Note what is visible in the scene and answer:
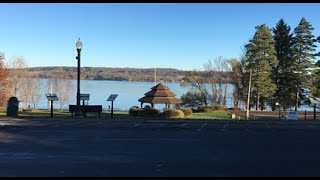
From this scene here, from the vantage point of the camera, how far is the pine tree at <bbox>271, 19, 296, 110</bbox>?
72.1 metres

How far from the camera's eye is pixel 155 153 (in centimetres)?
1214

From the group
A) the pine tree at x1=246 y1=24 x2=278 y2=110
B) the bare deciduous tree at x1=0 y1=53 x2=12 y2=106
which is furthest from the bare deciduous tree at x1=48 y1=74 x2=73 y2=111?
the pine tree at x1=246 y1=24 x2=278 y2=110

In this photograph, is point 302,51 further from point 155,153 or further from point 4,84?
point 155,153

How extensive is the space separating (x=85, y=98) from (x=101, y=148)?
51.8ft

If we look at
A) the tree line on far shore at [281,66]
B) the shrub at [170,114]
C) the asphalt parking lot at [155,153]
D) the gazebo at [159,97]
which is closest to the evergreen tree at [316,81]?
the tree line on far shore at [281,66]

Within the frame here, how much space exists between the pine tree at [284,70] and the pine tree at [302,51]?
83cm

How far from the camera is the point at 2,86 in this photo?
55.8 m

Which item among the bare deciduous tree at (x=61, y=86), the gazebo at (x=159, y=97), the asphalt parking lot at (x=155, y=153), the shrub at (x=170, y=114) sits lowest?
the asphalt parking lot at (x=155, y=153)

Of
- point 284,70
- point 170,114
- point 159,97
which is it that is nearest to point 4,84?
point 159,97

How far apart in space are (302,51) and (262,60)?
704 centimetres

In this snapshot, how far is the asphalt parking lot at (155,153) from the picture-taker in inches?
381

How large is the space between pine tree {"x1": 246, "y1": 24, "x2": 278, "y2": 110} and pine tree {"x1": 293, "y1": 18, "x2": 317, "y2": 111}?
140 inches

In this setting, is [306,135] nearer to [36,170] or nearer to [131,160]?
[131,160]

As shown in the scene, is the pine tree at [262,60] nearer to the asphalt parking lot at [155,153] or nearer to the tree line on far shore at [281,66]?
the tree line on far shore at [281,66]
